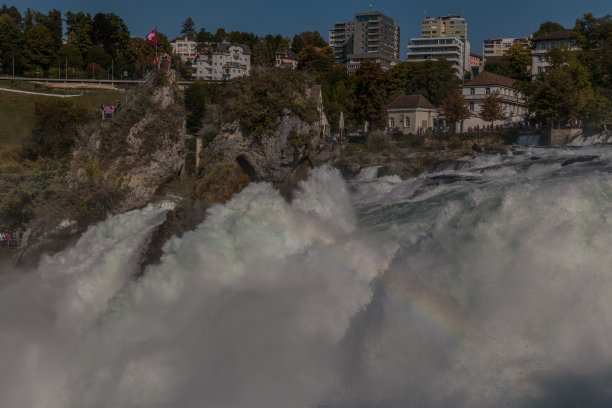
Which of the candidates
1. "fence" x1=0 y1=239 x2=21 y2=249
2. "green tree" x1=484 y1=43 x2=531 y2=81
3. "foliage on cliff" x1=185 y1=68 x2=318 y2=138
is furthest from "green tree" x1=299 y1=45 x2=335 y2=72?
"foliage on cliff" x1=185 y1=68 x2=318 y2=138

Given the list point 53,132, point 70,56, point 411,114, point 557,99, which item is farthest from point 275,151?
point 70,56

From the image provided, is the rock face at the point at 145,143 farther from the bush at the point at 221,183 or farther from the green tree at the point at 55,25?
the green tree at the point at 55,25

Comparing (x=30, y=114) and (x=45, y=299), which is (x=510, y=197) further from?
(x=30, y=114)

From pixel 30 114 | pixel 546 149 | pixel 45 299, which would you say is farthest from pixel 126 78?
pixel 45 299

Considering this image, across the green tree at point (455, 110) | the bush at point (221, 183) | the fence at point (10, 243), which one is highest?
the green tree at point (455, 110)

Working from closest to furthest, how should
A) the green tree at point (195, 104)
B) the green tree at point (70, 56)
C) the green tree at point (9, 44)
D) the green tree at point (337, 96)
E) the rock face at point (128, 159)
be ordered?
the rock face at point (128, 159) < the green tree at point (195, 104) < the green tree at point (337, 96) < the green tree at point (9, 44) < the green tree at point (70, 56)

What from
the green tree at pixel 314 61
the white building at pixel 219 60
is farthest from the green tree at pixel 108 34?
the green tree at pixel 314 61

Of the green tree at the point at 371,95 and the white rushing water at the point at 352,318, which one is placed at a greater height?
the green tree at the point at 371,95

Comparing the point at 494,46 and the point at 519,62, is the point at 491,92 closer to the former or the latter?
the point at 519,62

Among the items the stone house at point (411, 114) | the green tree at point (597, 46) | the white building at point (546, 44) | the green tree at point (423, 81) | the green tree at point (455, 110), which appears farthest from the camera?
the green tree at point (423, 81)
